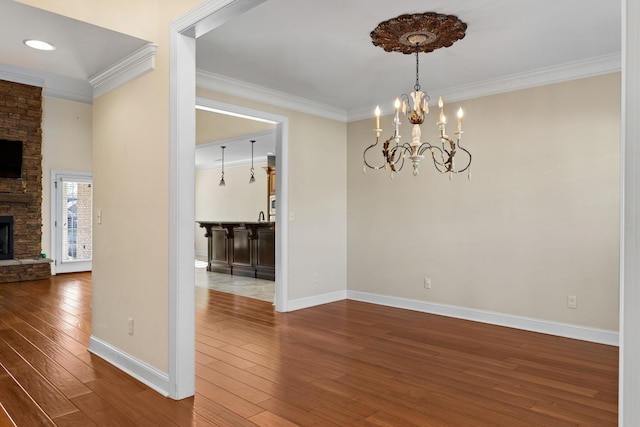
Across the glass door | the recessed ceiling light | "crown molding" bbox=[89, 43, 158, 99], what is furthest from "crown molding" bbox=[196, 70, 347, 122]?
the glass door

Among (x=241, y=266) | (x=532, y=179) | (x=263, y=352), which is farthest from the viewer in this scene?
(x=241, y=266)

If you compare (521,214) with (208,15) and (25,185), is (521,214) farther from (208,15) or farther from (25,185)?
(25,185)

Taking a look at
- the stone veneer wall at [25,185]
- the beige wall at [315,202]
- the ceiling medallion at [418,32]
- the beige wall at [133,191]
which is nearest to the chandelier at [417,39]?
the ceiling medallion at [418,32]

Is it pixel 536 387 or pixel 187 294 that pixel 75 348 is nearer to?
pixel 187 294

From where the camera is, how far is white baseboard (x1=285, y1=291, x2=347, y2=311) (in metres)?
5.27

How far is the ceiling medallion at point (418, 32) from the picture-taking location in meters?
3.16

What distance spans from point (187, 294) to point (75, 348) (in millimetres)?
1745

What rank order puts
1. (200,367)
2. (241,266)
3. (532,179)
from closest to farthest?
1. (200,367)
2. (532,179)
3. (241,266)

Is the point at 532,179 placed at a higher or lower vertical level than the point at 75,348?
higher

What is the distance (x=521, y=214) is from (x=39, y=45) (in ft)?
14.9

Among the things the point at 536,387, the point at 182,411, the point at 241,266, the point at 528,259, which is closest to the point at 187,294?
the point at 182,411

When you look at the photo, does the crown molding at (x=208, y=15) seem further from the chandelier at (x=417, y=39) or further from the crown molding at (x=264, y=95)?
the crown molding at (x=264, y=95)

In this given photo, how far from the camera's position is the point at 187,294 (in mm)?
2734

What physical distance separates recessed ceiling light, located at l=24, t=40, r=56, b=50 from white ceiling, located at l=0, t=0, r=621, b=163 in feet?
0.17
